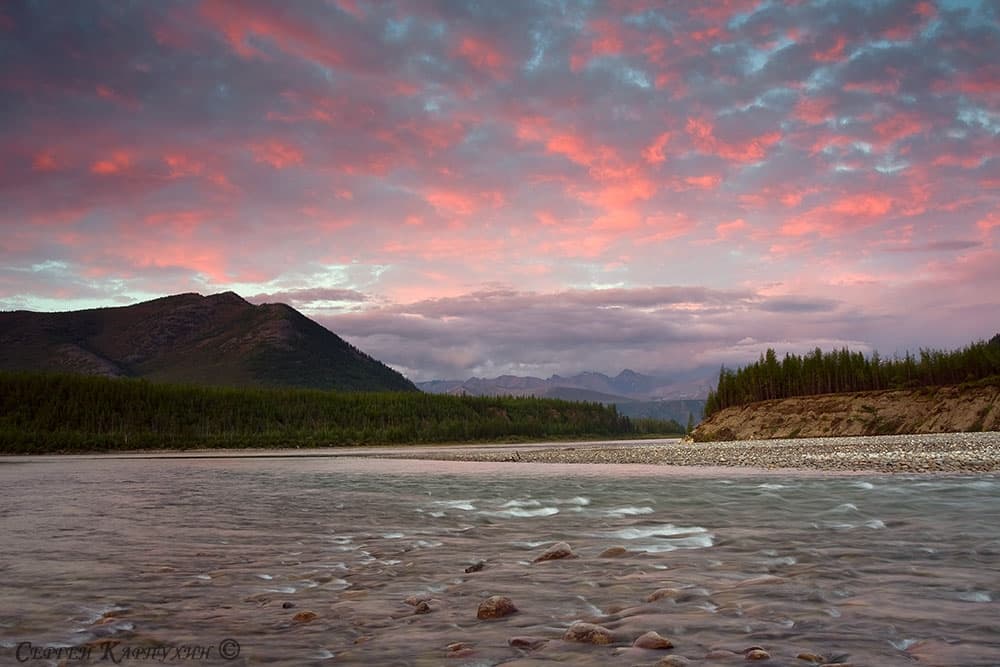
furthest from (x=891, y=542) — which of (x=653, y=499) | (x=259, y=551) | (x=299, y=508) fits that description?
(x=299, y=508)

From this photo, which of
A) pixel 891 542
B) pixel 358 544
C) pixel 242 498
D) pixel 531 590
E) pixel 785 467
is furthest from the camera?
pixel 785 467

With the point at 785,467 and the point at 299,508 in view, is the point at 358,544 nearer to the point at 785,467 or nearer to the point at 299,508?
the point at 299,508

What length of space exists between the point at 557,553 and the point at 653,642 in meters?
6.11

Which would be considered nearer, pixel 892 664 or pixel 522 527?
pixel 892 664

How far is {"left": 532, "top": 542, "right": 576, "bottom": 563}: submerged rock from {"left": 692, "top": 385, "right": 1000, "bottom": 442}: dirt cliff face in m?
71.9

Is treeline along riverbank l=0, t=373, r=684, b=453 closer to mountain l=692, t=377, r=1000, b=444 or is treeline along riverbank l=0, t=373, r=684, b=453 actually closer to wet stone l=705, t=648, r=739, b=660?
mountain l=692, t=377, r=1000, b=444

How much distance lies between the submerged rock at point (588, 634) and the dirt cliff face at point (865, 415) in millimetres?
76527

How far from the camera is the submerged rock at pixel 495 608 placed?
885 cm

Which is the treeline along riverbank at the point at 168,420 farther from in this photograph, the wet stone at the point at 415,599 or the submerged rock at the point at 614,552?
the wet stone at the point at 415,599

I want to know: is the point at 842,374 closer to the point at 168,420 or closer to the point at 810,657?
the point at 810,657

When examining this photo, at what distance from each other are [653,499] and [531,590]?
1500cm

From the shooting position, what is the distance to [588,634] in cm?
768

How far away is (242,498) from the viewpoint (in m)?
28.6

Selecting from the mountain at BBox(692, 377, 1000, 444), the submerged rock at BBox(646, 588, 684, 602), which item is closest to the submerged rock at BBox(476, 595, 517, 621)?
the submerged rock at BBox(646, 588, 684, 602)
